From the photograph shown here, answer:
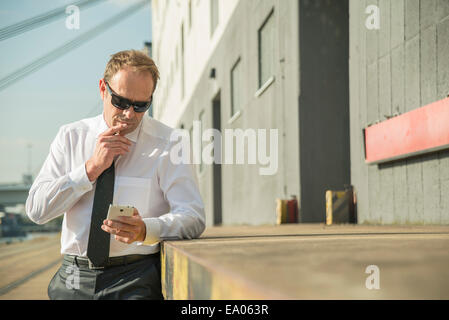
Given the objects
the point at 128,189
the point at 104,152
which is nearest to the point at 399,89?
the point at 128,189

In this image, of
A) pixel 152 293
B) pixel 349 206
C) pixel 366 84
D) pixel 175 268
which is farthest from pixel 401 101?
pixel 175 268

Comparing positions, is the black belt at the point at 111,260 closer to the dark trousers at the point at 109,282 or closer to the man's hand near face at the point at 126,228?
the dark trousers at the point at 109,282

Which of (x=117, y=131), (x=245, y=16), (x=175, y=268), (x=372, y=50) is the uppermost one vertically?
(x=245, y=16)

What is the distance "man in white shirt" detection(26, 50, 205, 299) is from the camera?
99.5 inches

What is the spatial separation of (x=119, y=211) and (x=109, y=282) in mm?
494

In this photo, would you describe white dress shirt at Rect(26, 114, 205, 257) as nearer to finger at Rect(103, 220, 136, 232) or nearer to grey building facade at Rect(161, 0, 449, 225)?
finger at Rect(103, 220, 136, 232)

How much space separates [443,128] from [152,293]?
263cm

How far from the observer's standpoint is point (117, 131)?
264 cm

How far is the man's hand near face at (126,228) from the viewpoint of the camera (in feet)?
7.48

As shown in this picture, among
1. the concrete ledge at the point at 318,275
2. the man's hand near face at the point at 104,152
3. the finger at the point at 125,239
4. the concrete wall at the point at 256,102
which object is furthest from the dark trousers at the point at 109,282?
the concrete wall at the point at 256,102

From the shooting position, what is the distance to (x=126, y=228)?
2342 mm

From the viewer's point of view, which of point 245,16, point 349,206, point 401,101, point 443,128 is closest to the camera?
point 443,128

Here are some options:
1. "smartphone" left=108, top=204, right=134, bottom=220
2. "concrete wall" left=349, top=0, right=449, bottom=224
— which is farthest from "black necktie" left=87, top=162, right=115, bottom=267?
"concrete wall" left=349, top=0, right=449, bottom=224

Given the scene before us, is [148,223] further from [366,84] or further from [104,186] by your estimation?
[366,84]
